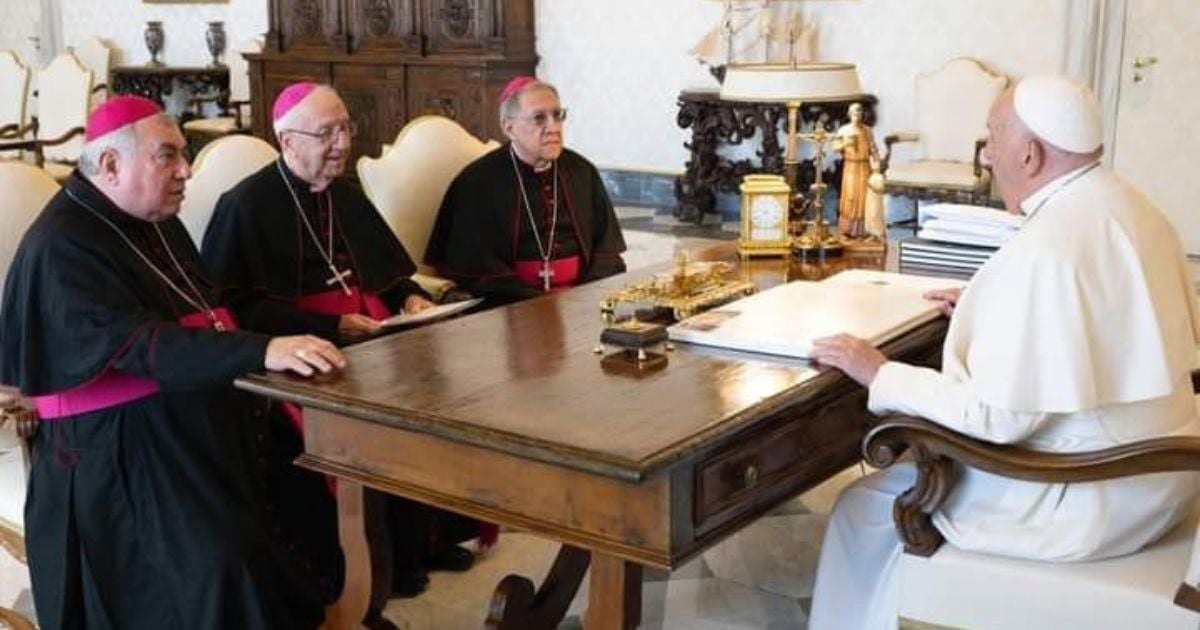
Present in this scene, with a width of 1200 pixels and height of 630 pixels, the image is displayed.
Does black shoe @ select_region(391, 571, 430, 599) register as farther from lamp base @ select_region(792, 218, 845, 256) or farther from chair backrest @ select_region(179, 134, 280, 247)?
lamp base @ select_region(792, 218, 845, 256)

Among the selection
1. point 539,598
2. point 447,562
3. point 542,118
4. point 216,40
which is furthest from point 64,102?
point 539,598

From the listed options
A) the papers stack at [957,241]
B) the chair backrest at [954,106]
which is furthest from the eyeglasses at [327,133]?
the chair backrest at [954,106]

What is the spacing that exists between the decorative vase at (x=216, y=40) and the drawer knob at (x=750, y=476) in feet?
32.0

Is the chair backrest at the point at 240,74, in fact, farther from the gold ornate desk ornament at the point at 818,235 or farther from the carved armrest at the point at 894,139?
the gold ornate desk ornament at the point at 818,235

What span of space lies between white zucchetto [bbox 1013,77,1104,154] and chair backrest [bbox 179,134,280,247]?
7.02 feet

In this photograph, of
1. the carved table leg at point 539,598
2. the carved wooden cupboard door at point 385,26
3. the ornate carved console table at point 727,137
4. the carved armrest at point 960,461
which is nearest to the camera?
the carved armrest at point 960,461

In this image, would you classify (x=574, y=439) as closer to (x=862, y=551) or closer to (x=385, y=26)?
(x=862, y=551)

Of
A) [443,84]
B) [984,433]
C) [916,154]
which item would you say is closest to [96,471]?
[984,433]

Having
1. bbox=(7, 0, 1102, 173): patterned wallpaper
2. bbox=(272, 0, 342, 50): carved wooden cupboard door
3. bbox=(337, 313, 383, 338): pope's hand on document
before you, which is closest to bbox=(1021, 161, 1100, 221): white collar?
bbox=(337, 313, 383, 338): pope's hand on document

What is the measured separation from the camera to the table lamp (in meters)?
3.45

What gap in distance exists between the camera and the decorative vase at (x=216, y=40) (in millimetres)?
11016

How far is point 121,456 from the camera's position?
260 centimetres

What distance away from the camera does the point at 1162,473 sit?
2.18 meters

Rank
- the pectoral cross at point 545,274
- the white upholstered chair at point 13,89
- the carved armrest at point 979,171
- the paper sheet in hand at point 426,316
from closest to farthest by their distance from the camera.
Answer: the paper sheet in hand at point 426,316, the pectoral cross at point 545,274, the carved armrest at point 979,171, the white upholstered chair at point 13,89
